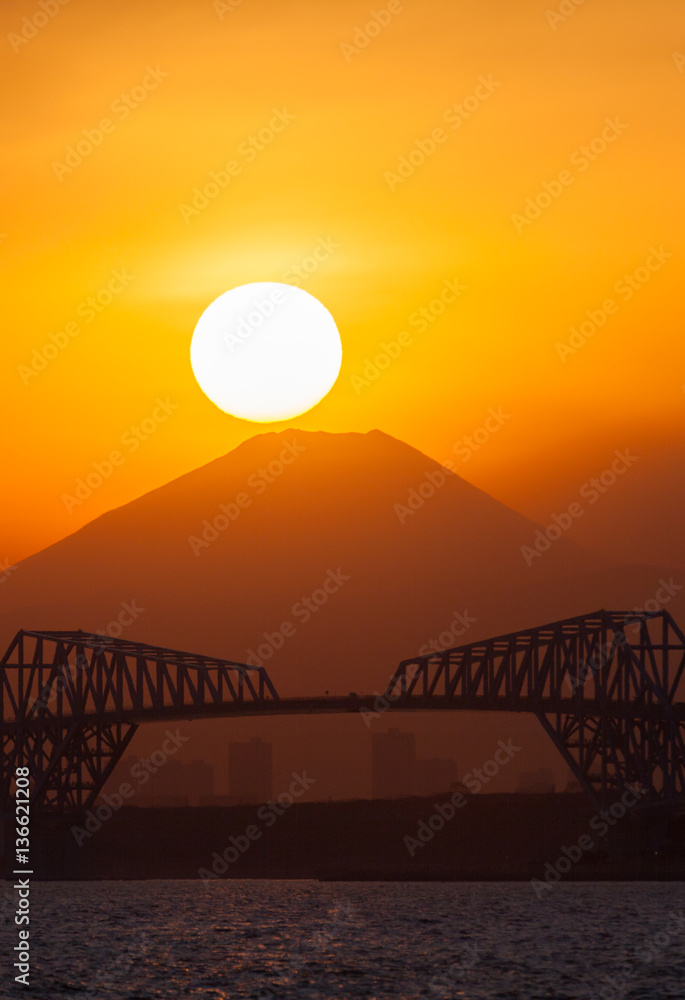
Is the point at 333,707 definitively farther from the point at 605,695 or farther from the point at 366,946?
the point at 366,946

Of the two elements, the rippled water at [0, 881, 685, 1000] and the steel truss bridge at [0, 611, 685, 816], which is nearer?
the rippled water at [0, 881, 685, 1000]

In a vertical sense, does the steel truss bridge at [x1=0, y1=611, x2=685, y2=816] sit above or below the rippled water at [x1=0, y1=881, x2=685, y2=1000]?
above

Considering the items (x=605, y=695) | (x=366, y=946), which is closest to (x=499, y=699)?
(x=605, y=695)

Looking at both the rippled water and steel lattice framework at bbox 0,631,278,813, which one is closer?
the rippled water

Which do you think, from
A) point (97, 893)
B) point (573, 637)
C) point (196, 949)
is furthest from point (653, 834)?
point (196, 949)

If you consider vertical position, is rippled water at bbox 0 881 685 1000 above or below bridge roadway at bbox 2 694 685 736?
below

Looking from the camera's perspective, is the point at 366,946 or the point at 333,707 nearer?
the point at 366,946

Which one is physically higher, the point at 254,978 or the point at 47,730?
the point at 47,730

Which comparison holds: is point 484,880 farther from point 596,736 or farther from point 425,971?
point 425,971

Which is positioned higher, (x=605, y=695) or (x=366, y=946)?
(x=605, y=695)
